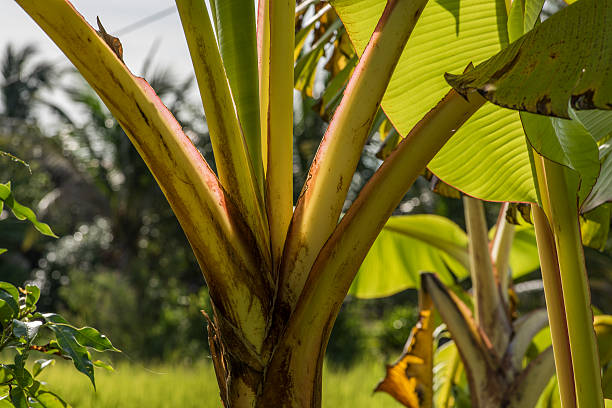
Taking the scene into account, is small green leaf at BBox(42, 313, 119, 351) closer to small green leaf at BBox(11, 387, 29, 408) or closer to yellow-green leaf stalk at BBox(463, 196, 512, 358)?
small green leaf at BBox(11, 387, 29, 408)

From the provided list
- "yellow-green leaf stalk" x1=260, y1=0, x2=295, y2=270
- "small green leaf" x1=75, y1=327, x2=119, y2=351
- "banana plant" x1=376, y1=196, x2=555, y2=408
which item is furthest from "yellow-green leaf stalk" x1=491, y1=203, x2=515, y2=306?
"small green leaf" x1=75, y1=327, x2=119, y2=351

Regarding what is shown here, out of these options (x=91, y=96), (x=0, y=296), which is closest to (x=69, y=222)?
(x=91, y=96)

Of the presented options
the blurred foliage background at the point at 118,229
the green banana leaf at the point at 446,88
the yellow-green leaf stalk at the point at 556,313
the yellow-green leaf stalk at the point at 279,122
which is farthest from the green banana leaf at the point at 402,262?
the blurred foliage background at the point at 118,229

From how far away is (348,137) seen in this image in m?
0.73

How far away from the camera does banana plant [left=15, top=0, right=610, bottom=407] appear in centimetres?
66

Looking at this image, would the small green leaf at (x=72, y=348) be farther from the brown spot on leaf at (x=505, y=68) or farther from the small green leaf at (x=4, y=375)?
the brown spot on leaf at (x=505, y=68)

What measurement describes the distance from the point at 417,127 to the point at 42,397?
57 centimetres

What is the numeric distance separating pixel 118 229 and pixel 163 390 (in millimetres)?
5569

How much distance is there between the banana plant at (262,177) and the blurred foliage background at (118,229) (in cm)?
506

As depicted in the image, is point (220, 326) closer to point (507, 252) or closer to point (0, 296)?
point (0, 296)

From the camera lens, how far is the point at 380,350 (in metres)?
5.64

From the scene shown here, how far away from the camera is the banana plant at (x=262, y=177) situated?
26.1 inches

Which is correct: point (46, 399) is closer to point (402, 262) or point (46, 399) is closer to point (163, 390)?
point (402, 262)

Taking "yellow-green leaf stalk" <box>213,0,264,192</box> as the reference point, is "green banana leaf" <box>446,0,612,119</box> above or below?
below
